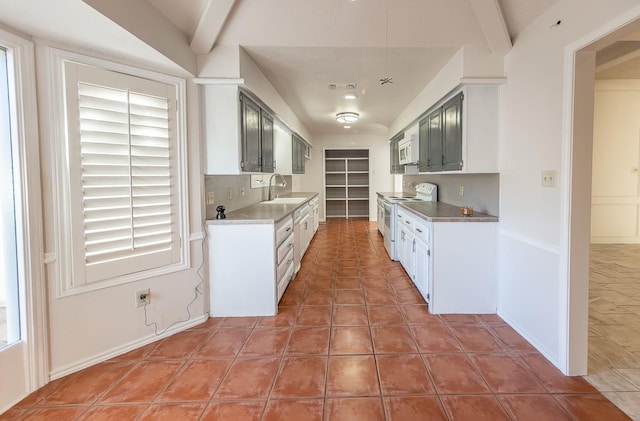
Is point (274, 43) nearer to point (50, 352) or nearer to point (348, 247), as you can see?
point (50, 352)

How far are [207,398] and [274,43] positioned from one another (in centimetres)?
269

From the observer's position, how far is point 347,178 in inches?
366

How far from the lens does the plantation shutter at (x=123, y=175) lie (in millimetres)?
2199

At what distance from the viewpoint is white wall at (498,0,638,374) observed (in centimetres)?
206

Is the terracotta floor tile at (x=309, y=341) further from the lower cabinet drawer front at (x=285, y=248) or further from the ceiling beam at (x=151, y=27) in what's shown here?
the ceiling beam at (x=151, y=27)

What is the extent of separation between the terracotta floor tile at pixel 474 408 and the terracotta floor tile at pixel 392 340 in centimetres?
54

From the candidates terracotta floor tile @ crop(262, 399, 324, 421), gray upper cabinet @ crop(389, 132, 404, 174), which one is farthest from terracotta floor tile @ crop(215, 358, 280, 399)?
gray upper cabinet @ crop(389, 132, 404, 174)

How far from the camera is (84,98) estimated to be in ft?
7.13

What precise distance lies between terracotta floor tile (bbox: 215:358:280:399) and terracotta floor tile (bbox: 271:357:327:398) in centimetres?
6

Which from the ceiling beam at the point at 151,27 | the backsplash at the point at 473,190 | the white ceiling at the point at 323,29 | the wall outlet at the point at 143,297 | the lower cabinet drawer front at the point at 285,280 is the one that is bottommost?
the lower cabinet drawer front at the point at 285,280

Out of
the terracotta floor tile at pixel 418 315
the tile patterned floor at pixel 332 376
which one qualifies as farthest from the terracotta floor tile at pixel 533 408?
the terracotta floor tile at pixel 418 315

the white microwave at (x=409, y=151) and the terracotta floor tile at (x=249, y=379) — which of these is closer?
the terracotta floor tile at (x=249, y=379)

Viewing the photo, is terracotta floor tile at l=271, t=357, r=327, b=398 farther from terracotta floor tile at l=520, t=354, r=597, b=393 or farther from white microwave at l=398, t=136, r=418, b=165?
white microwave at l=398, t=136, r=418, b=165

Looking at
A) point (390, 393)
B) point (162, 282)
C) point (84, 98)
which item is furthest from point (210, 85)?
point (390, 393)
